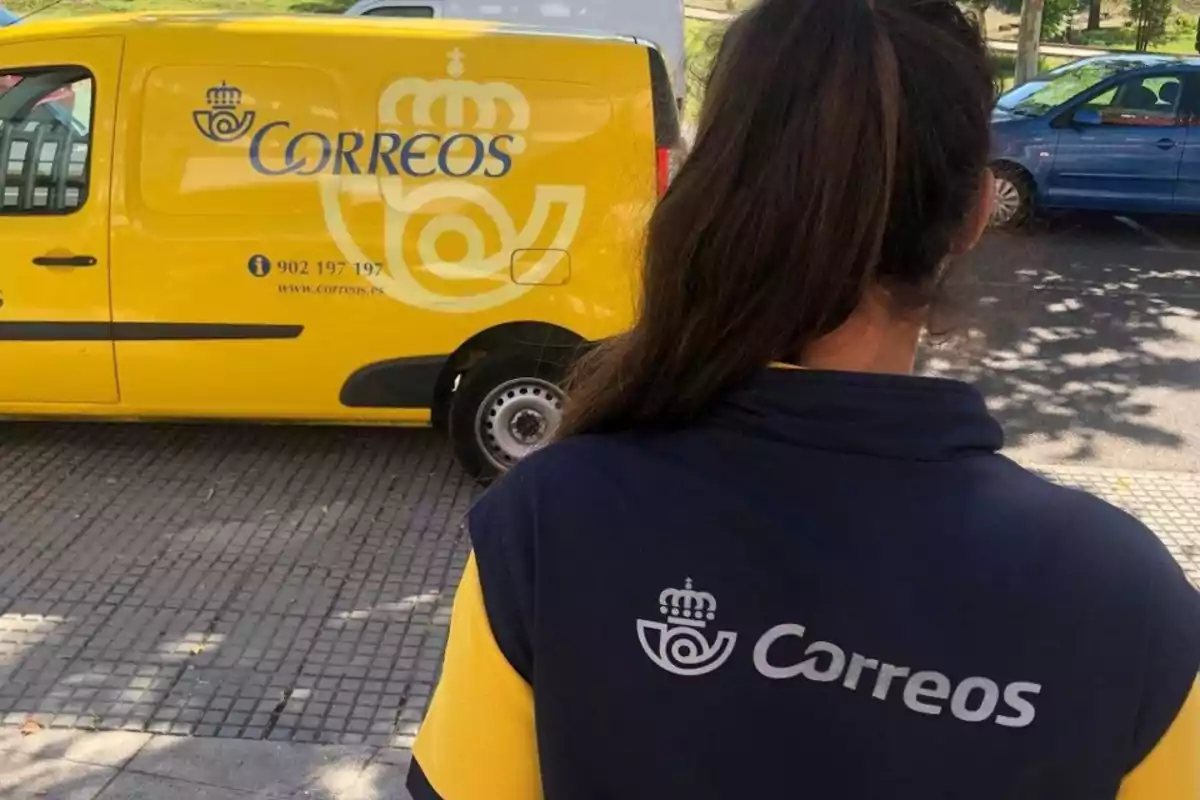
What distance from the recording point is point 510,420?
18.0 ft

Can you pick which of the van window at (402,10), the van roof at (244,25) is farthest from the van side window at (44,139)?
the van window at (402,10)

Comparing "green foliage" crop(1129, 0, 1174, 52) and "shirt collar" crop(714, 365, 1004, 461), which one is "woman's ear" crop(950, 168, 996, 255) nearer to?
"shirt collar" crop(714, 365, 1004, 461)

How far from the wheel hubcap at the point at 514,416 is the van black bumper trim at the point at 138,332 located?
2.87 ft

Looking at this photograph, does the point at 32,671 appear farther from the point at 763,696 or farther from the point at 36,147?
the point at 763,696

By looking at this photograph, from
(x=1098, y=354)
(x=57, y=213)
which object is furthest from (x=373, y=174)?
(x=1098, y=354)

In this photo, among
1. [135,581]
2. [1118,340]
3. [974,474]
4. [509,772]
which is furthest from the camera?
Answer: [1118,340]

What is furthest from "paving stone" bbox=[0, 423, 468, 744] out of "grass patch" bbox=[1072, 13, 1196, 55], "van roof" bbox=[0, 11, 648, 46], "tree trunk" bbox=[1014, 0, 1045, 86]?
"grass patch" bbox=[1072, 13, 1196, 55]

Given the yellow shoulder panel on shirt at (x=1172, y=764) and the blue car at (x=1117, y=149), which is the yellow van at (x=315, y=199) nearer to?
the yellow shoulder panel on shirt at (x=1172, y=764)

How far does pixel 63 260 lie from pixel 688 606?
4961 mm

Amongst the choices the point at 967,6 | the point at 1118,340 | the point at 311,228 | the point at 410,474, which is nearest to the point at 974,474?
the point at 967,6

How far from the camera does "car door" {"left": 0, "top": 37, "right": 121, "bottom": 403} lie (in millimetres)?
5238

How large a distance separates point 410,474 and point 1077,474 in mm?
3163

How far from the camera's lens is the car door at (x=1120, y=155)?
38.3ft

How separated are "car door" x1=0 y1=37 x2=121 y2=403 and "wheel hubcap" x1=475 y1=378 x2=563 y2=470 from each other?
1.61 m
